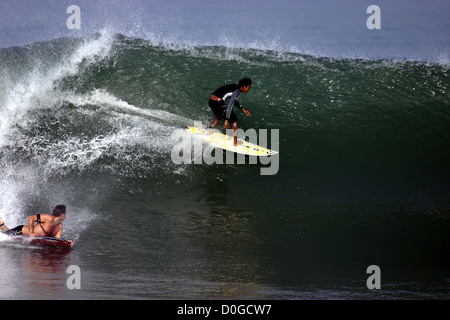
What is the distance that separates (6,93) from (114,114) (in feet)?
10.5

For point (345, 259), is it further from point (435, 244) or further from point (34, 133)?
point (34, 133)

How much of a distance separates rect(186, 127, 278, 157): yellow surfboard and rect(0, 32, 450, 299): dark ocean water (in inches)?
15.0

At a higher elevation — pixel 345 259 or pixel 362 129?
pixel 362 129

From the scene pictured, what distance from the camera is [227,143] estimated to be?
8984mm

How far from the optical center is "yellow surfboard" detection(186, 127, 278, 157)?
8.84m

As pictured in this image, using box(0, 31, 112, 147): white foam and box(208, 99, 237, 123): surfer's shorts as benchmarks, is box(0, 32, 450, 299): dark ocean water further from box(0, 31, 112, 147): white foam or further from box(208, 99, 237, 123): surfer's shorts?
box(208, 99, 237, 123): surfer's shorts

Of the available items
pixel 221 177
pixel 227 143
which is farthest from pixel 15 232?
pixel 227 143

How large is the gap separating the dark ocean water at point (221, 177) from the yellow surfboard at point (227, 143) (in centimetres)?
38

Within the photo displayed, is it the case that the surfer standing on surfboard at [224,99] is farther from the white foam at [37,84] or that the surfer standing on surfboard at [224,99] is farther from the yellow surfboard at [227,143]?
the white foam at [37,84]

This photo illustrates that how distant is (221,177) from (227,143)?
84 cm

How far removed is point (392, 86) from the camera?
35.8ft

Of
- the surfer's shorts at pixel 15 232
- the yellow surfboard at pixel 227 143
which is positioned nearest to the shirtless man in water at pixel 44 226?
the surfer's shorts at pixel 15 232

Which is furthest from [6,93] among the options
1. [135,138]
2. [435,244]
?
[435,244]

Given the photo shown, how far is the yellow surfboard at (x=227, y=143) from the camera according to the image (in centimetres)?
884
